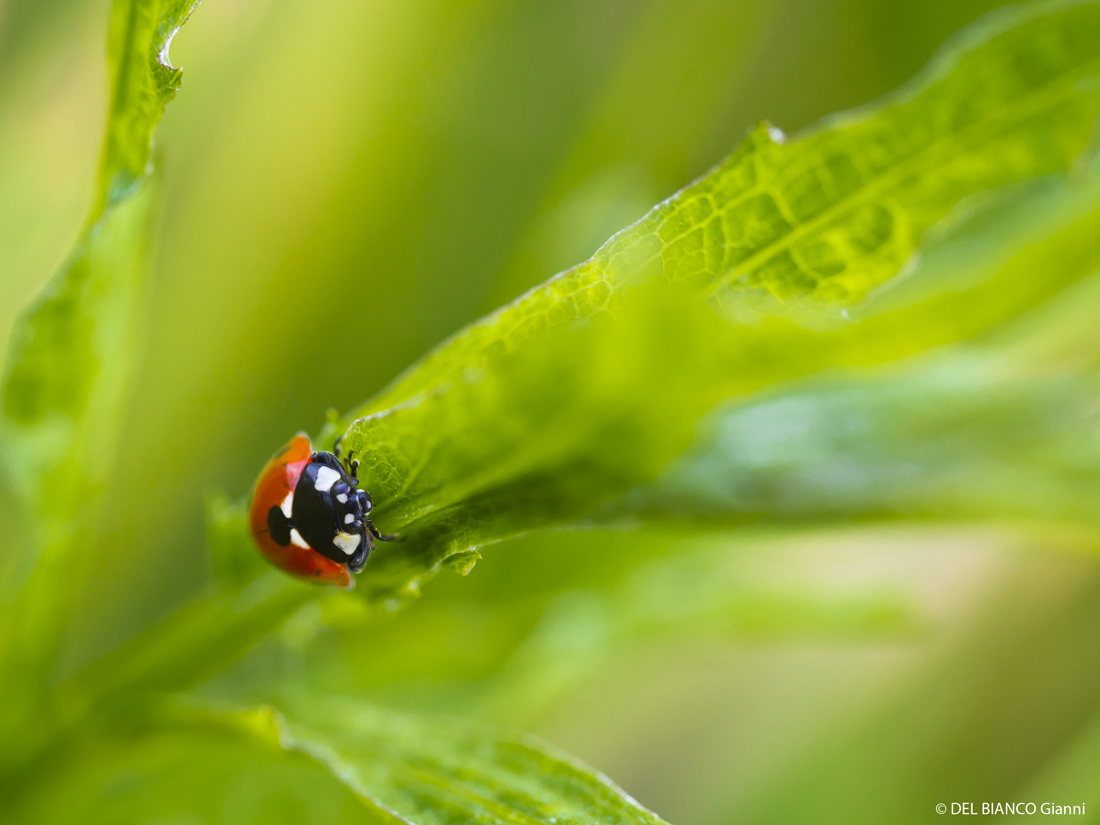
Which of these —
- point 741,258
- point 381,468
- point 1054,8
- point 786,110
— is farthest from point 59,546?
point 786,110

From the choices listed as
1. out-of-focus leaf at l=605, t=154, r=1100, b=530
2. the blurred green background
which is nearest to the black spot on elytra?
out-of-focus leaf at l=605, t=154, r=1100, b=530

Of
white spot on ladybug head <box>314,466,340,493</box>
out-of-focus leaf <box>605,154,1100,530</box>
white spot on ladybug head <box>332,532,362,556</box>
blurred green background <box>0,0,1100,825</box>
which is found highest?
blurred green background <box>0,0,1100,825</box>

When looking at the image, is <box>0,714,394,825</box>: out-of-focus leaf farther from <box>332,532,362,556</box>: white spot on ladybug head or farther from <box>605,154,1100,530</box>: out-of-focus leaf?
<box>605,154,1100,530</box>: out-of-focus leaf

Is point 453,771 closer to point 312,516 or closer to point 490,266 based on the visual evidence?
point 312,516

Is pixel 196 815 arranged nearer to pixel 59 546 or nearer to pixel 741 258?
pixel 59 546

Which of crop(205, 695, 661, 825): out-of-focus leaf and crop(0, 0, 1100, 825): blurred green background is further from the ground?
crop(0, 0, 1100, 825): blurred green background

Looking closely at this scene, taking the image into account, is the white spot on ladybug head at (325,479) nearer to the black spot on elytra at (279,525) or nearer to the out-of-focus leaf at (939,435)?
the black spot on elytra at (279,525)

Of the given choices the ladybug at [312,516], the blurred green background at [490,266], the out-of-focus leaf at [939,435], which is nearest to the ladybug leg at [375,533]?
the ladybug at [312,516]
